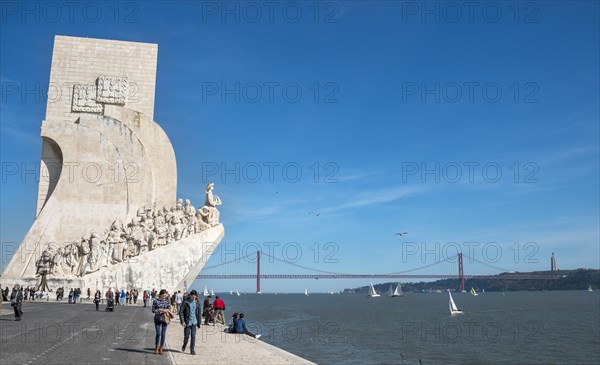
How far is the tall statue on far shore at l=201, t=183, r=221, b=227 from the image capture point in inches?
735

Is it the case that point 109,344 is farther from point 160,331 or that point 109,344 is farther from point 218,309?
point 218,309

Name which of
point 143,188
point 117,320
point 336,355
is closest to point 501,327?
point 336,355

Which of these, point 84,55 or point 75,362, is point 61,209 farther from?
point 75,362

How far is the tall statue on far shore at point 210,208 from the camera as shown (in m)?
18.7

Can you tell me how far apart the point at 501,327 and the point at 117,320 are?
16559mm

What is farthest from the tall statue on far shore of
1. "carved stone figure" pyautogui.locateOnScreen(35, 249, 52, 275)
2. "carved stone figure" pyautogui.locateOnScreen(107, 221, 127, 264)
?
→ "carved stone figure" pyautogui.locateOnScreen(35, 249, 52, 275)

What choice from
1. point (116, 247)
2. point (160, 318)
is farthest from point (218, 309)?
point (116, 247)

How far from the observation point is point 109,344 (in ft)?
23.6

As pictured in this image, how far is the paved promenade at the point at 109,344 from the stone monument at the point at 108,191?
251 inches

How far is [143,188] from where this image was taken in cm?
1948

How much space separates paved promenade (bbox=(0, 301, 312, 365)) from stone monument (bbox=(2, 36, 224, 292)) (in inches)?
251

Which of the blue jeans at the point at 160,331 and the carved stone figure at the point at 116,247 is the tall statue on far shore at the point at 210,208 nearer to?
the carved stone figure at the point at 116,247

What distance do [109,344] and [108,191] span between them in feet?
41.8

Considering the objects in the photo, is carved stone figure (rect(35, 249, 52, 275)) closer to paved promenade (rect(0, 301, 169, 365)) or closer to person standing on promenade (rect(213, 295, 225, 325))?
paved promenade (rect(0, 301, 169, 365))
